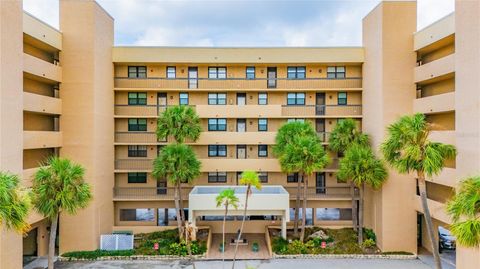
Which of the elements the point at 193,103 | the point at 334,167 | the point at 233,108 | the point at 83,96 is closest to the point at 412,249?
the point at 334,167

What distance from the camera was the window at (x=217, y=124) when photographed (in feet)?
97.2

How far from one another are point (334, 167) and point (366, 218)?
4.75 m

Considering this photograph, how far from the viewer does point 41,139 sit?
2180 centimetres

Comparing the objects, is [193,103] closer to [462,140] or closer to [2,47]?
[2,47]

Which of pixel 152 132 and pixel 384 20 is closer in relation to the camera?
pixel 384 20

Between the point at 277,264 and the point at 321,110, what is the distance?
13485 mm

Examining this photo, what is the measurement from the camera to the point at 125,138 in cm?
2886

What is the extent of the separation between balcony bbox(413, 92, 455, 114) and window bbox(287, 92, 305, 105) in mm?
8900

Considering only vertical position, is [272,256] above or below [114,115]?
below

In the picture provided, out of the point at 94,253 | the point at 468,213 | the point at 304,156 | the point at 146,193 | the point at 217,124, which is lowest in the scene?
the point at 94,253

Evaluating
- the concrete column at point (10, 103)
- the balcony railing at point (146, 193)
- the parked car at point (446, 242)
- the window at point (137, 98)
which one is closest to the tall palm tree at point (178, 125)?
the window at point (137, 98)

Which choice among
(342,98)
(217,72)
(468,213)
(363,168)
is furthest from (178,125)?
(468,213)

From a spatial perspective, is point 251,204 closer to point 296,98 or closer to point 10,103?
point 296,98

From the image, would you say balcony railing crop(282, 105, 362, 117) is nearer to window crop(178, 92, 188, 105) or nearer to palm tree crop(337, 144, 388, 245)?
palm tree crop(337, 144, 388, 245)
